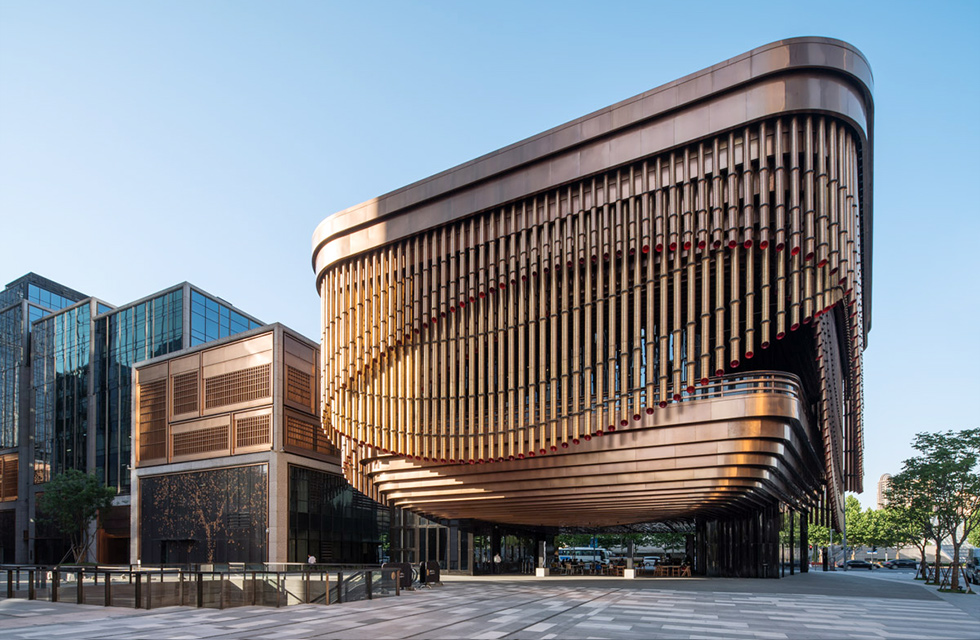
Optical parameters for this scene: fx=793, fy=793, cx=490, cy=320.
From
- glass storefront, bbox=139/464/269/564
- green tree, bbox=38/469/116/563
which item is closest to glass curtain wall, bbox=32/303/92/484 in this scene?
green tree, bbox=38/469/116/563

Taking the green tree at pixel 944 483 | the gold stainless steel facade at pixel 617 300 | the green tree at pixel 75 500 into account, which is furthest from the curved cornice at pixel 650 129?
the green tree at pixel 75 500

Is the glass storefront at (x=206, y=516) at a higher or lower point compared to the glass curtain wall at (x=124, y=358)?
lower

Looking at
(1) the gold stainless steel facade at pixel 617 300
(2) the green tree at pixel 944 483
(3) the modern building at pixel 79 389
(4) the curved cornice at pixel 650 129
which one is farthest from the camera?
(3) the modern building at pixel 79 389

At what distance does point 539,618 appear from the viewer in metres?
17.9

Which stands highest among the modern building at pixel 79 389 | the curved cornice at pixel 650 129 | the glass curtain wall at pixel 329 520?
the curved cornice at pixel 650 129

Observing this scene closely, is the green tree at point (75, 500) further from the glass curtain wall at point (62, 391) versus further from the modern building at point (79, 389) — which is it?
the glass curtain wall at point (62, 391)

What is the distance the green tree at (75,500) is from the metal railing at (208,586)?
96.1ft

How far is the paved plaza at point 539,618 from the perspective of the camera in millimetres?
15477

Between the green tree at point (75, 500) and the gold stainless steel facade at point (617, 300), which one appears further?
the green tree at point (75, 500)

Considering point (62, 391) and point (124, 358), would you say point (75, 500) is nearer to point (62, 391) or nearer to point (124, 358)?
point (124, 358)

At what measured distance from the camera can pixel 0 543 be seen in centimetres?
6291

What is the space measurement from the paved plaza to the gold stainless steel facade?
184 inches

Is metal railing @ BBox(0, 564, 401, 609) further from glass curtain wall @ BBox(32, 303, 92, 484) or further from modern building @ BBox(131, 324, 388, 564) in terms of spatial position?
glass curtain wall @ BBox(32, 303, 92, 484)

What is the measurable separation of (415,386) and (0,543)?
5104 cm
